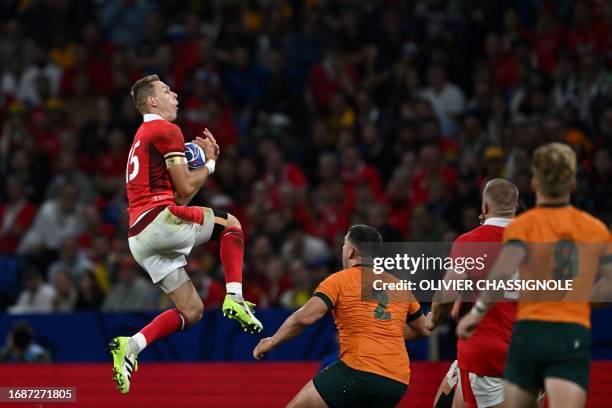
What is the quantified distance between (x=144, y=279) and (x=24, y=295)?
1.41m

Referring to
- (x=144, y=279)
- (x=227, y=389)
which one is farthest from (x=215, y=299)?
(x=227, y=389)

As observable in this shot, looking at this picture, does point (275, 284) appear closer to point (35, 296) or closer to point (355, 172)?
point (355, 172)

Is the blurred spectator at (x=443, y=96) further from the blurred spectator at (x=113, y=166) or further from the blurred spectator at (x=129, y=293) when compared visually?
the blurred spectator at (x=129, y=293)

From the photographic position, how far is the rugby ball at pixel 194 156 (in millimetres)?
8062

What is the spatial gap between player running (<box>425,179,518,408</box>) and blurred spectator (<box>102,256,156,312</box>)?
6098 mm

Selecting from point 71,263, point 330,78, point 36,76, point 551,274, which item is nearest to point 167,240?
point 551,274

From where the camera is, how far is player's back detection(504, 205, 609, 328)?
19.5 ft

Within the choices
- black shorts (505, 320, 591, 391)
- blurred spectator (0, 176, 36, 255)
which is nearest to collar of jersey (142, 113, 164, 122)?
black shorts (505, 320, 591, 391)

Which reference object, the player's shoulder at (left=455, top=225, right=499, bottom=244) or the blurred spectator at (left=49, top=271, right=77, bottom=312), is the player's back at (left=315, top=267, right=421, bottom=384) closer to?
the player's shoulder at (left=455, top=225, right=499, bottom=244)

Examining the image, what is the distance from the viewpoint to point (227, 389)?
30.6ft

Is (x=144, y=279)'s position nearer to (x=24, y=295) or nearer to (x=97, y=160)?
(x=24, y=295)

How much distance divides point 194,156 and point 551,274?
2.90 metres

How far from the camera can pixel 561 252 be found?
6.03 meters

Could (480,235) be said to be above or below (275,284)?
above
